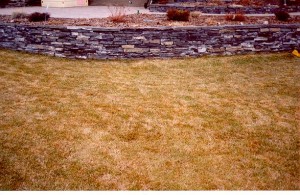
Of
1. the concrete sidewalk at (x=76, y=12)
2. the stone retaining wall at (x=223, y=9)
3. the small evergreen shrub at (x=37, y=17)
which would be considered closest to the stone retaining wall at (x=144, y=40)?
the small evergreen shrub at (x=37, y=17)

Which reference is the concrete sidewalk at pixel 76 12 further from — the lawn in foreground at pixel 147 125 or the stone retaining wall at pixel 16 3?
the lawn in foreground at pixel 147 125

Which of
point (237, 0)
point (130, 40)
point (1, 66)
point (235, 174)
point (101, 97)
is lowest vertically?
point (235, 174)

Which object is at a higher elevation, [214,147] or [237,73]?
[237,73]

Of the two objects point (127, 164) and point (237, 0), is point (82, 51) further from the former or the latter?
point (237, 0)

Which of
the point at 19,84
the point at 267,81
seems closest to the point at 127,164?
the point at 19,84

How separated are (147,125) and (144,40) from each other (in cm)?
346

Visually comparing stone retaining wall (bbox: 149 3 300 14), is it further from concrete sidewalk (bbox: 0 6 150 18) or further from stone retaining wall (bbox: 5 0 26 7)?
stone retaining wall (bbox: 5 0 26 7)

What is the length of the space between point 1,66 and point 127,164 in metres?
4.91

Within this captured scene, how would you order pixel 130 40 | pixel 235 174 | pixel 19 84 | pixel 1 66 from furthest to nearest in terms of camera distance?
pixel 130 40 → pixel 1 66 → pixel 19 84 → pixel 235 174

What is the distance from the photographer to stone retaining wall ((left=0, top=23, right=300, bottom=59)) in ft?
24.4

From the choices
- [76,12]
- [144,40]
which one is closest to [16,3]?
[76,12]

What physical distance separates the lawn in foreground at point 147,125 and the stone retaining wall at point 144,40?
1.53 ft

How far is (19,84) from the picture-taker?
597 centimetres

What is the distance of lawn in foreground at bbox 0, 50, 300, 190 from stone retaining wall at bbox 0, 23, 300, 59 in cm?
46
